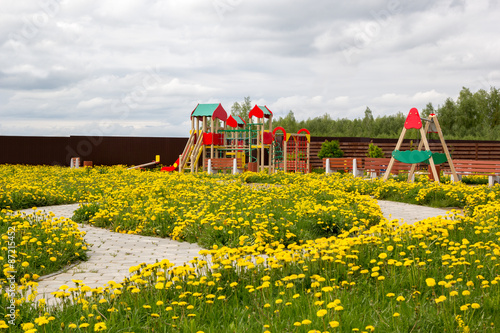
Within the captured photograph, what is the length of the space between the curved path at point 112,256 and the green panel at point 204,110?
40.9 feet

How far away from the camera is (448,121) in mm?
40125

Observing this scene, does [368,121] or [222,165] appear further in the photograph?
[368,121]

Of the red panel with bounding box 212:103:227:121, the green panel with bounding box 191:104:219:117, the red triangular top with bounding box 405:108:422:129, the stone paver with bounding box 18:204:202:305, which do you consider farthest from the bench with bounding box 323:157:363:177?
the stone paver with bounding box 18:204:202:305

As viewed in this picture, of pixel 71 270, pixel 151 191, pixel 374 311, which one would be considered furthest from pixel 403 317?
pixel 151 191

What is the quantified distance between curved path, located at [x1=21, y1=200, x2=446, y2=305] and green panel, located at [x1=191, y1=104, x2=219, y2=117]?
12.5m

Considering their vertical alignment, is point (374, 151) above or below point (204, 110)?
below

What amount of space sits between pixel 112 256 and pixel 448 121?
39.4 meters

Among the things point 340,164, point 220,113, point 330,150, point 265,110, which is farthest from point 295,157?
point 220,113

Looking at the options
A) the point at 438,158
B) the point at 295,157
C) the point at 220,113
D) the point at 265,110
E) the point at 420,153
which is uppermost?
the point at 265,110

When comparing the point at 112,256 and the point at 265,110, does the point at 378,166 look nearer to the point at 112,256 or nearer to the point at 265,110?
the point at 265,110

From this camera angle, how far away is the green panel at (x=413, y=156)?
1402cm

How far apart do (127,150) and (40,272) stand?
73.0 feet

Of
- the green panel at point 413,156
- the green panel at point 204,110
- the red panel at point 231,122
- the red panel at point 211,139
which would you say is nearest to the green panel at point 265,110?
the red panel at point 231,122

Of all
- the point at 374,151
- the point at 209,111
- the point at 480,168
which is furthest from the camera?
the point at 374,151
